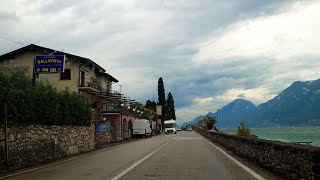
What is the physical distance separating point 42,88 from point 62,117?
8.54ft

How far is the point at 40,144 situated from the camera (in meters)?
19.4

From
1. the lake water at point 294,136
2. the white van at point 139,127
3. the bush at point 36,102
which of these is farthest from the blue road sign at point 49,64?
the white van at point 139,127

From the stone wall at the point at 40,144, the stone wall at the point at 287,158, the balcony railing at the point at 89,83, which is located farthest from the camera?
the balcony railing at the point at 89,83

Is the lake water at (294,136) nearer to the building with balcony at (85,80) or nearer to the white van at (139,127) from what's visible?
the white van at (139,127)

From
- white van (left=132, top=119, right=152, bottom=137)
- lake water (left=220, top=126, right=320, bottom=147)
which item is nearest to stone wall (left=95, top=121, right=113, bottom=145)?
white van (left=132, top=119, right=152, bottom=137)

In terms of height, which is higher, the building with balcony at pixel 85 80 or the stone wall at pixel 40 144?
the building with balcony at pixel 85 80

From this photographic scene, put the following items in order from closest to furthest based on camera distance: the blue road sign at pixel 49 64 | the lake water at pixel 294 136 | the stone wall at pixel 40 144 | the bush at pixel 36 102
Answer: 1. the stone wall at pixel 40 144
2. the bush at pixel 36 102
3. the blue road sign at pixel 49 64
4. the lake water at pixel 294 136

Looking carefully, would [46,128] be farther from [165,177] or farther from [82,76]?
[82,76]

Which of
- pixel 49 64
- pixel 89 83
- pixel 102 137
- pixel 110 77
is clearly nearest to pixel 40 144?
pixel 49 64

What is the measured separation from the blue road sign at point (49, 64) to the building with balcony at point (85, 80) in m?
17.2

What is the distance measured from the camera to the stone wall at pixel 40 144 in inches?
656

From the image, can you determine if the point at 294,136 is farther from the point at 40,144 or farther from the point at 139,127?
the point at 40,144

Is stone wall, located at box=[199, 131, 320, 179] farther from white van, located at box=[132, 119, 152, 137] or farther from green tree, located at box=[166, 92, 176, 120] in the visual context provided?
green tree, located at box=[166, 92, 176, 120]

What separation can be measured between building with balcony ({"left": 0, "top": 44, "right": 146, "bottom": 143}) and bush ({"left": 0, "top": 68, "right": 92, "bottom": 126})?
1748cm
